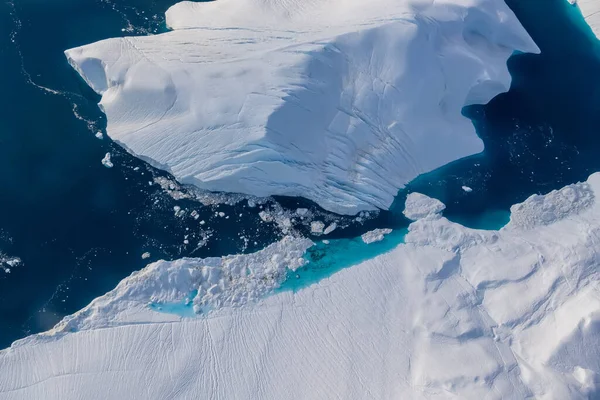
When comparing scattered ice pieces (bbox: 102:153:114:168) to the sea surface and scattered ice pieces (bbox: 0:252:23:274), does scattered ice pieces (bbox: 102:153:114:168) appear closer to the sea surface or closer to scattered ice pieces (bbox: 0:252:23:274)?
the sea surface

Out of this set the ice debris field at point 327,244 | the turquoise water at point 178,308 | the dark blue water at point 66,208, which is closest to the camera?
the ice debris field at point 327,244

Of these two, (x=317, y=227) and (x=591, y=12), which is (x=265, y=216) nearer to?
(x=317, y=227)

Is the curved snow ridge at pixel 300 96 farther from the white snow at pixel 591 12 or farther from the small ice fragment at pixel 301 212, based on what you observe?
the white snow at pixel 591 12

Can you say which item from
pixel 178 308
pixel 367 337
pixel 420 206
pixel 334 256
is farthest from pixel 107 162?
pixel 420 206

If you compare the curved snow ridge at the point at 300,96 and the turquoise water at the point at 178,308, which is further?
the curved snow ridge at the point at 300,96

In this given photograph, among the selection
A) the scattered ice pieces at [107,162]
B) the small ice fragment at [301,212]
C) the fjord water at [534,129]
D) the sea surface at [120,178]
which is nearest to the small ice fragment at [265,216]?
the sea surface at [120,178]

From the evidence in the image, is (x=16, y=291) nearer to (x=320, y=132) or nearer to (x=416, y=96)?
(x=320, y=132)
